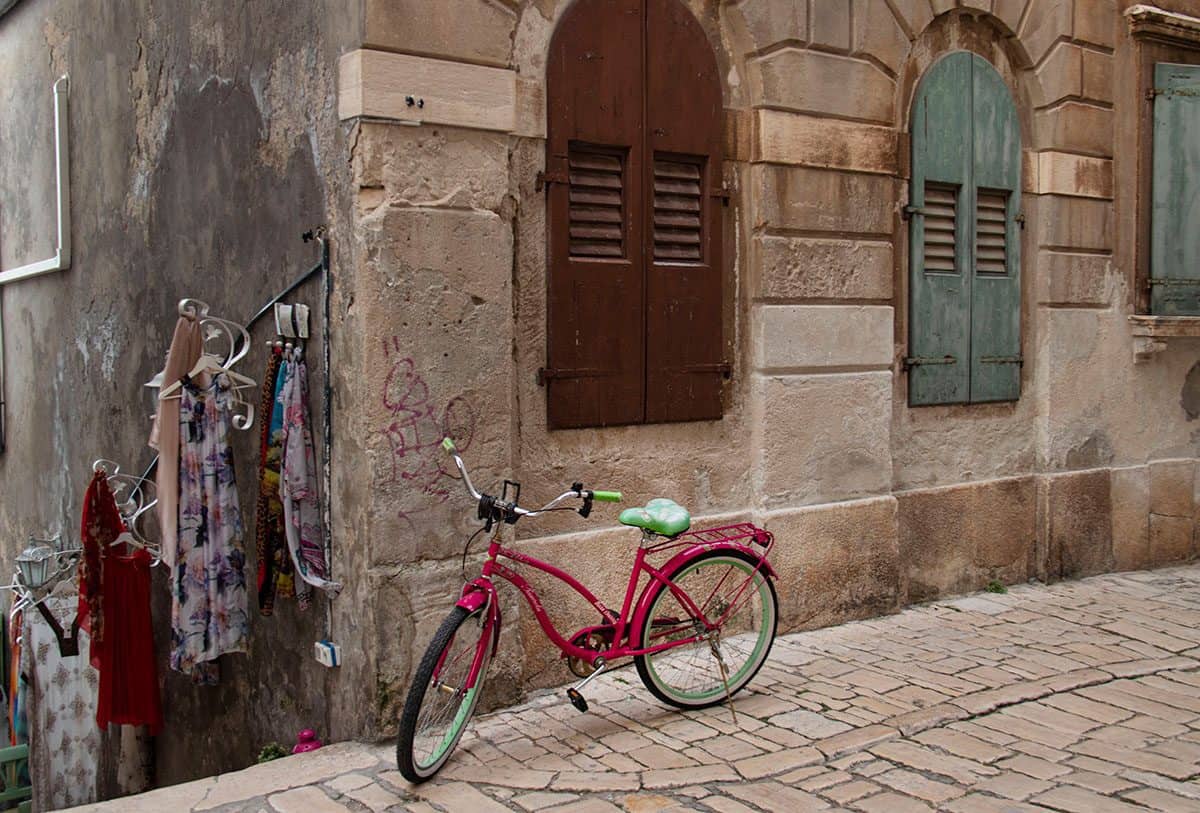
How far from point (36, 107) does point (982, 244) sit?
24.1ft

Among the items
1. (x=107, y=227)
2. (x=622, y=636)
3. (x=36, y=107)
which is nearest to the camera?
(x=622, y=636)

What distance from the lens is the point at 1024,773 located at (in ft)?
14.8

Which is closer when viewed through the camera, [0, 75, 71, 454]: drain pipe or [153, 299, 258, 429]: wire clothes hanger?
[153, 299, 258, 429]: wire clothes hanger

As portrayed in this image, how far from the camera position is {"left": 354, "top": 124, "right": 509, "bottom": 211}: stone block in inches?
192

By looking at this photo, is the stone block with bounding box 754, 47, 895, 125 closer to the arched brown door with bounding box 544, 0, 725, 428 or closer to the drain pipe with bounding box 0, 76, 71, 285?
the arched brown door with bounding box 544, 0, 725, 428

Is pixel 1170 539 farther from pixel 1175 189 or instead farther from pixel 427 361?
pixel 427 361

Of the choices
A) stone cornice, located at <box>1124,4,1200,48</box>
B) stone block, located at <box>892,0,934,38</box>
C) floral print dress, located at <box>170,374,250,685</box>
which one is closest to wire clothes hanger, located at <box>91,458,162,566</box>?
floral print dress, located at <box>170,374,250,685</box>

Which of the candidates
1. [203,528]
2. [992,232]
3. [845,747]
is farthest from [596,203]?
[992,232]

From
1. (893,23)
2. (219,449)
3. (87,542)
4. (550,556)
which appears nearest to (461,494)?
(550,556)

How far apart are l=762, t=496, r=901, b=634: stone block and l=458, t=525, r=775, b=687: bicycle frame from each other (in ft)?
3.57

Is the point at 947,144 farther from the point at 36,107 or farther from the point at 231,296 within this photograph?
the point at 36,107

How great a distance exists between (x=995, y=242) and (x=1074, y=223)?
2.29 ft

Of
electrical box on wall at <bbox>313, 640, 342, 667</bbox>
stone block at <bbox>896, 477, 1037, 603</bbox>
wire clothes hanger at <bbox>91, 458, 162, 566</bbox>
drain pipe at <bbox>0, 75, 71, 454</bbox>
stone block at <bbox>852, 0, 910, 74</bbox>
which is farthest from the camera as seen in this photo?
drain pipe at <bbox>0, 75, 71, 454</bbox>

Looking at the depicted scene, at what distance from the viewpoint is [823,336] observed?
21.5 feet
